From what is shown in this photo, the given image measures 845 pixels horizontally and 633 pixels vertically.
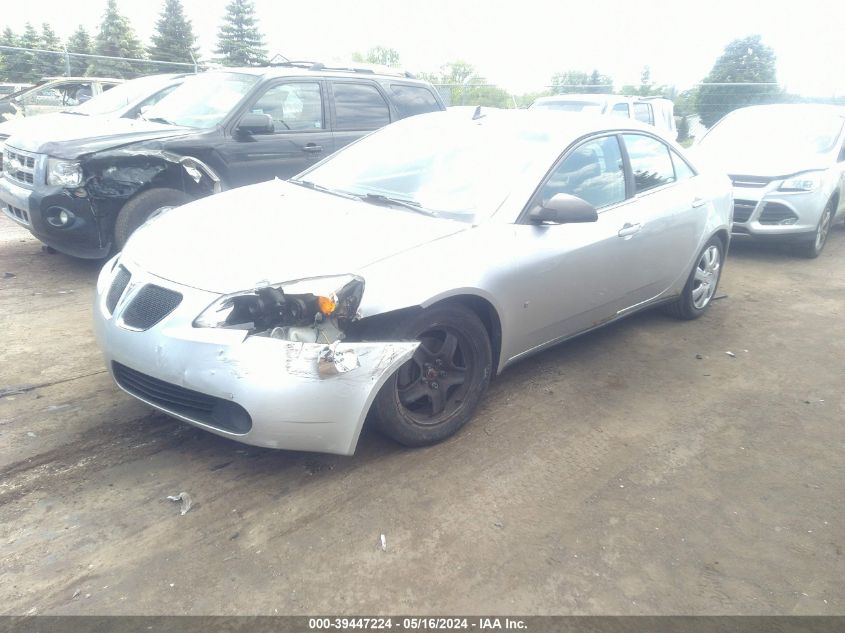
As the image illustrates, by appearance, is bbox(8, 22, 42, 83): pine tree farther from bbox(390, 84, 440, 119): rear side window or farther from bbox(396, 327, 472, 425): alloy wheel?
bbox(396, 327, 472, 425): alloy wheel

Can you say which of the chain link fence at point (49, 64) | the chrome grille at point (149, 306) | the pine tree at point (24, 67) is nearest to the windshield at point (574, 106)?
the chain link fence at point (49, 64)

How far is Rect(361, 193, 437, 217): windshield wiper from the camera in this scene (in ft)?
13.0

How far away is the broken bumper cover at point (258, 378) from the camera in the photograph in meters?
3.00

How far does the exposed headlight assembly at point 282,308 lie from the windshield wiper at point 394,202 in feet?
3.27

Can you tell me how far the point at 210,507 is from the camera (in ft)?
10.1

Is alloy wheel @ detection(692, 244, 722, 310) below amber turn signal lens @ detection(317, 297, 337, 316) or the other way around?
below

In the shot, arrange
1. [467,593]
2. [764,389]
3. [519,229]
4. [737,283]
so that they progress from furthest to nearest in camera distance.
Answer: [737,283], [764,389], [519,229], [467,593]

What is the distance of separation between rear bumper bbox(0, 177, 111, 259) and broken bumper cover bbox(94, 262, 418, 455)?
3.04m

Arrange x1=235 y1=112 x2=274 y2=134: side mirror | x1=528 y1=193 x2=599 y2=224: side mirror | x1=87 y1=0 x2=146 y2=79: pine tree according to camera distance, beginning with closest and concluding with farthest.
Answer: x1=528 y1=193 x2=599 y2=224: side mirror
x1=235 y1=112 x2=274 y2=134: side mirror
x1=87 y1=0 x2=146 y2=79: pine tree

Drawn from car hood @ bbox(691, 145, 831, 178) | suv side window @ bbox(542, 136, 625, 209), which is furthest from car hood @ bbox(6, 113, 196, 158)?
car hood @ bbox(691, 145, 831, 178)

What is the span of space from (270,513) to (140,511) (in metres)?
0.56

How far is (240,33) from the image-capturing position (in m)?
57.6

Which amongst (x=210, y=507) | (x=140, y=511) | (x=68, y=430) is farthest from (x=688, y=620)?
(x=68, y=430)

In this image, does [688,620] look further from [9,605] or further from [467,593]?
[9,605]
